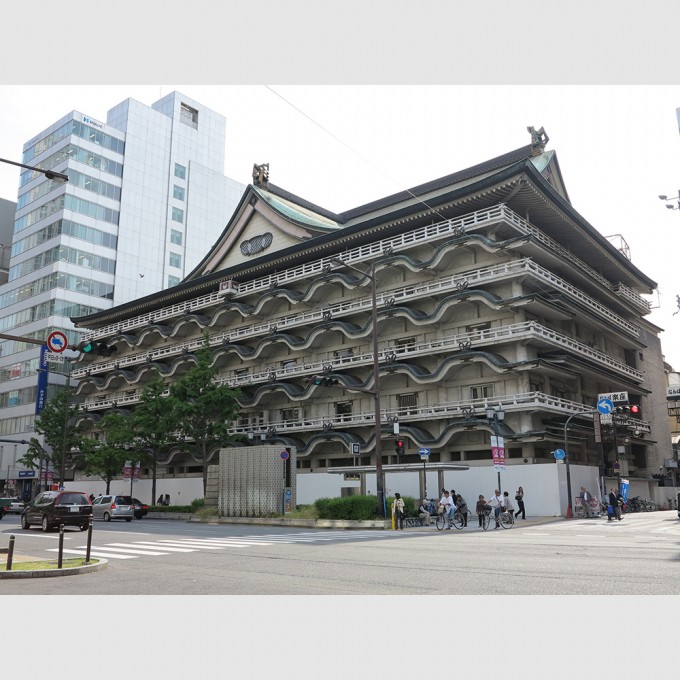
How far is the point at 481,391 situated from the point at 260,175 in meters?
31.7

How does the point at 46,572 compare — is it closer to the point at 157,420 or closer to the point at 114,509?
the point at 114,509

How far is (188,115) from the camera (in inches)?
3494

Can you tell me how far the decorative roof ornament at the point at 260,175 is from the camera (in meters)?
61.3

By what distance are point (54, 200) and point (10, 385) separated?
21936mm

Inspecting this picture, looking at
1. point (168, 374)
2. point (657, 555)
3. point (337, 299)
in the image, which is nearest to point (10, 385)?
point (168, 374)

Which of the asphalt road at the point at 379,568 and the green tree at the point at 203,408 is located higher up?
the green tree at the point at 203,408

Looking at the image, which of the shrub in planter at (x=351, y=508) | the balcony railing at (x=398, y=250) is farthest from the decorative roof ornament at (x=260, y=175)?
the shrub in planter at (x=351, y=508)

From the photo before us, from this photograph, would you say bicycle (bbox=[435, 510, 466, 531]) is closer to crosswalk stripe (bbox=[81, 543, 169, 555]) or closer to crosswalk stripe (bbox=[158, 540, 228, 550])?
crosswalk stripe (bbox=[158, 540, 228, 550])

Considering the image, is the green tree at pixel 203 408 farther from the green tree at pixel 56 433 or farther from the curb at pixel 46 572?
the curb at pixel 46 572

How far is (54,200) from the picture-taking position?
73.5 m

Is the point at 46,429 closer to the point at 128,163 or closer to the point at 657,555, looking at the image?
the point at 128,163

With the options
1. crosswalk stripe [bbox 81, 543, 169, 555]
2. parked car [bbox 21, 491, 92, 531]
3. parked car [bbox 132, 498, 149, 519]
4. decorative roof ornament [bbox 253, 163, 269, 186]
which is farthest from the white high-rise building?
crosswalk stripe [bbox 81, 543, 169, 555]

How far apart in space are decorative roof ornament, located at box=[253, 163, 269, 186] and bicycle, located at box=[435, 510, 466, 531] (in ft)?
137

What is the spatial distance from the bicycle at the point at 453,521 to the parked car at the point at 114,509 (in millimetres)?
20769
